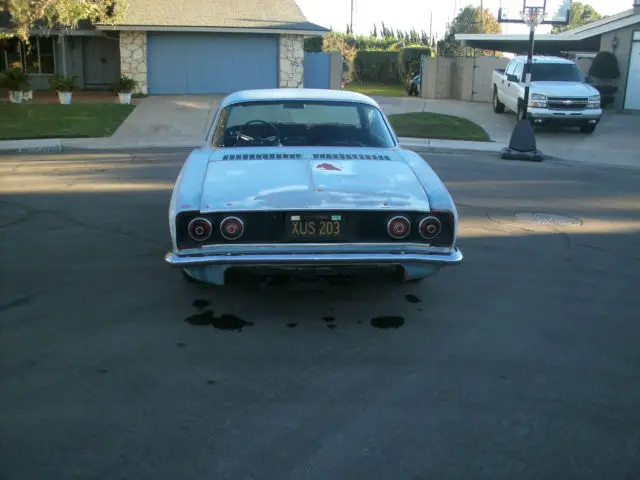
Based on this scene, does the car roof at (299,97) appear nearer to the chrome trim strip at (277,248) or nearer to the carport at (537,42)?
the chrome trim strip at (277,248)

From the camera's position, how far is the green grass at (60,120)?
17.6 m

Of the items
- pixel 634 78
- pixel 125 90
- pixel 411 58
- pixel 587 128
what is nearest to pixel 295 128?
pixel 587 128

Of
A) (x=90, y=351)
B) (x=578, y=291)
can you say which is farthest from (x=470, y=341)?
(x=90, y=351)

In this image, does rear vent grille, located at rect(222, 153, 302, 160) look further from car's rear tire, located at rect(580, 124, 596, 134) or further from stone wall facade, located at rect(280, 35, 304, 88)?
stone wall facade, located at rect(280, 35, 304, 88)

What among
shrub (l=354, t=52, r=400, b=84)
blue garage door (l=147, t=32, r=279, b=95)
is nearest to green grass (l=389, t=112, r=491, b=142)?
blue garage door (l=147, t=32, r=279, b=95)

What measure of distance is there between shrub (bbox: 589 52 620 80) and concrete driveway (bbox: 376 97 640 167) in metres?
1.46

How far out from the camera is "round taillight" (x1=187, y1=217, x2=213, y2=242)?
4.92 m

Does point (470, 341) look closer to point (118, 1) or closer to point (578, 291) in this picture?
point (578, 291)

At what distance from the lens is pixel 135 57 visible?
25.9 meters

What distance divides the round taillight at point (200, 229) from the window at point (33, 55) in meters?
26.2

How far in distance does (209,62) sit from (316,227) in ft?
75.4

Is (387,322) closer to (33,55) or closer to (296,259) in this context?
(296,259)

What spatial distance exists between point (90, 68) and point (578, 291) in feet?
86.6

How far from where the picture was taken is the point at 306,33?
26.5 meters
